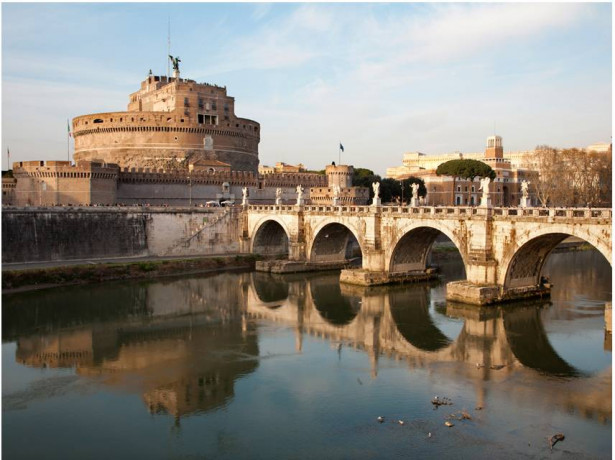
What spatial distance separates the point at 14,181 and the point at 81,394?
117 feet

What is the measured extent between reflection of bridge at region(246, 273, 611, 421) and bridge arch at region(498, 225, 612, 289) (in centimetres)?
149

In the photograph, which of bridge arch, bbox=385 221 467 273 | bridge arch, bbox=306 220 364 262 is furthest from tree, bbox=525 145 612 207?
bridge arch, bbox=385 221 467 273

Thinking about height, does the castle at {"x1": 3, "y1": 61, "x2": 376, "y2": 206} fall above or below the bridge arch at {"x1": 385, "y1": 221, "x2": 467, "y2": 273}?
above

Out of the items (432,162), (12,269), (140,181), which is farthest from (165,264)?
(432,162)

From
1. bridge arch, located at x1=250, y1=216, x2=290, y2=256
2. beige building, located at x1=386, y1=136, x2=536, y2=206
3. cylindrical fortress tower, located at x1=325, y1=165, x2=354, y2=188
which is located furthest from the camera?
beige building, located at x1=386, y1=136, x2=536, y2=206

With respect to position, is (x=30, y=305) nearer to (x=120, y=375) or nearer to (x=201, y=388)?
(x=120, y=375)

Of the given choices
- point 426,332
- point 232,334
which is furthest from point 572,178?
point 232,334

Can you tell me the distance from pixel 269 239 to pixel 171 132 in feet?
70.0

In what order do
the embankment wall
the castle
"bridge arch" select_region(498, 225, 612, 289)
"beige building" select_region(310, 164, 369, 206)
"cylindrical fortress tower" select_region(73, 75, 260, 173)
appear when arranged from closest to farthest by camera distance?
"bridge arch" select_region(498, 225, 612, 289)
the embankment wall
the castle
"beige building" select_region(310, 164, 369, 206)
"cylindrical fortress tower" select_region(73, 75, 260, 173)

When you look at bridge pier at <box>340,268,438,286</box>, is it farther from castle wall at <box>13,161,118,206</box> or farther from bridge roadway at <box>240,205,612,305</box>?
castle wall at <box>13,161,118,206</box>

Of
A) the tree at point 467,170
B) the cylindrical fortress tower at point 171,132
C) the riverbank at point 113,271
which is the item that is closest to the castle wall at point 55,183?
the riverbank at point 113,271

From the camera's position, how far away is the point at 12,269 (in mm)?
33219

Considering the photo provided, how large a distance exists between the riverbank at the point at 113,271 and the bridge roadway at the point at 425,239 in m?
3.11

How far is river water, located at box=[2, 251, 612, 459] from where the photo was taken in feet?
47.4
